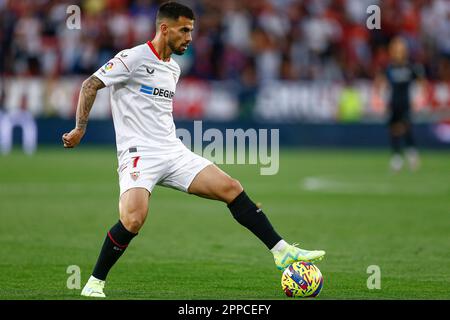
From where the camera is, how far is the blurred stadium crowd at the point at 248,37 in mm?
26984

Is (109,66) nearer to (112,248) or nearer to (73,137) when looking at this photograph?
(73,137)

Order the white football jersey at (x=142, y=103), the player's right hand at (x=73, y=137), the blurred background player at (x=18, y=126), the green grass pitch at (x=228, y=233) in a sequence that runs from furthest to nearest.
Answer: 1. the blurred background player at (x=18, y=126)
2. the green grass pitch at (x=228, y=233)
3. the white football jersey at (x=142, y=103)
4. the player's right hand at (x=73, y=137)

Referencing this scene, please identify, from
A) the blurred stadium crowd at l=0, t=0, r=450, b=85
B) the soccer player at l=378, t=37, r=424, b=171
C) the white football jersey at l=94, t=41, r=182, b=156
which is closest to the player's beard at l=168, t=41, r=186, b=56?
the white football jersey at l=94, t=41, r=182, b=156

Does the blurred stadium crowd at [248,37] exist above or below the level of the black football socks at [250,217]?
above

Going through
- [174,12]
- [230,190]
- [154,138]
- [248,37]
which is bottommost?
[230,190]

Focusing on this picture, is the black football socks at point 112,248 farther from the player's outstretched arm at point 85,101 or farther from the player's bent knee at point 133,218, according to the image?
the player's outstretched arm at point 85,101

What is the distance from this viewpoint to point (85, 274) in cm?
886

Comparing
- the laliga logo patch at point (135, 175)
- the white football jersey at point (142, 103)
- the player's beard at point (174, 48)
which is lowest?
the laliga logo patch at point (135, 175)

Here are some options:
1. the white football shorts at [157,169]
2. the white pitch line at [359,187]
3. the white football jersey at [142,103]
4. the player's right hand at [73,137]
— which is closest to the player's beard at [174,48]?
the white football jersey at [142,103]

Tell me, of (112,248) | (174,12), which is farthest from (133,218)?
(174,12)

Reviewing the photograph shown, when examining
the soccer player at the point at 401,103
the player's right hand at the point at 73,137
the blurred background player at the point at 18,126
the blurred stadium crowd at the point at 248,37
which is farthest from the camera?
the blurred stadium crowd at the point at 248,37

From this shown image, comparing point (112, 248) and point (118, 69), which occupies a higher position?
point (118, 69)

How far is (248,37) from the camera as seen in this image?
2834cm

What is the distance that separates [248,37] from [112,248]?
69.6ft
